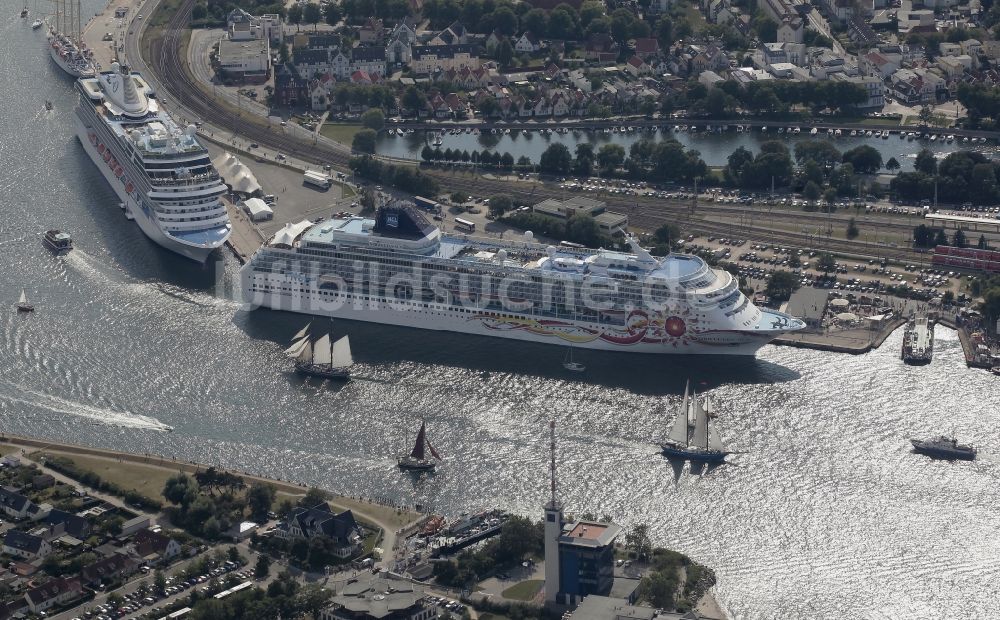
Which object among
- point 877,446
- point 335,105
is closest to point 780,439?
point 877,446

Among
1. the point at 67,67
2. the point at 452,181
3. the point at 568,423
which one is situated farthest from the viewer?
the point at 67,67

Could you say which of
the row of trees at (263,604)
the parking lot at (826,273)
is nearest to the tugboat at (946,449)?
the parking lot at (826,273)

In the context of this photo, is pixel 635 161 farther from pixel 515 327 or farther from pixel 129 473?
pixel 129 473

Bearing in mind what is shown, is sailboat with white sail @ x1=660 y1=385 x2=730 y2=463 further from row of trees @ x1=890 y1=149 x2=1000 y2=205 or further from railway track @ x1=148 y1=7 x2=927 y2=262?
row of trees @ x1=890 y1=149 x2=1000 y2=205

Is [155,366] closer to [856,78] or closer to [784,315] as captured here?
[784,315]

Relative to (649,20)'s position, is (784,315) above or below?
below

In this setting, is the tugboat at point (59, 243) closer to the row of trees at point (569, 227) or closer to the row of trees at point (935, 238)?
the row of trees at point (569, 227)

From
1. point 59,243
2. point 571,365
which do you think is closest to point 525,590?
point 571,365
